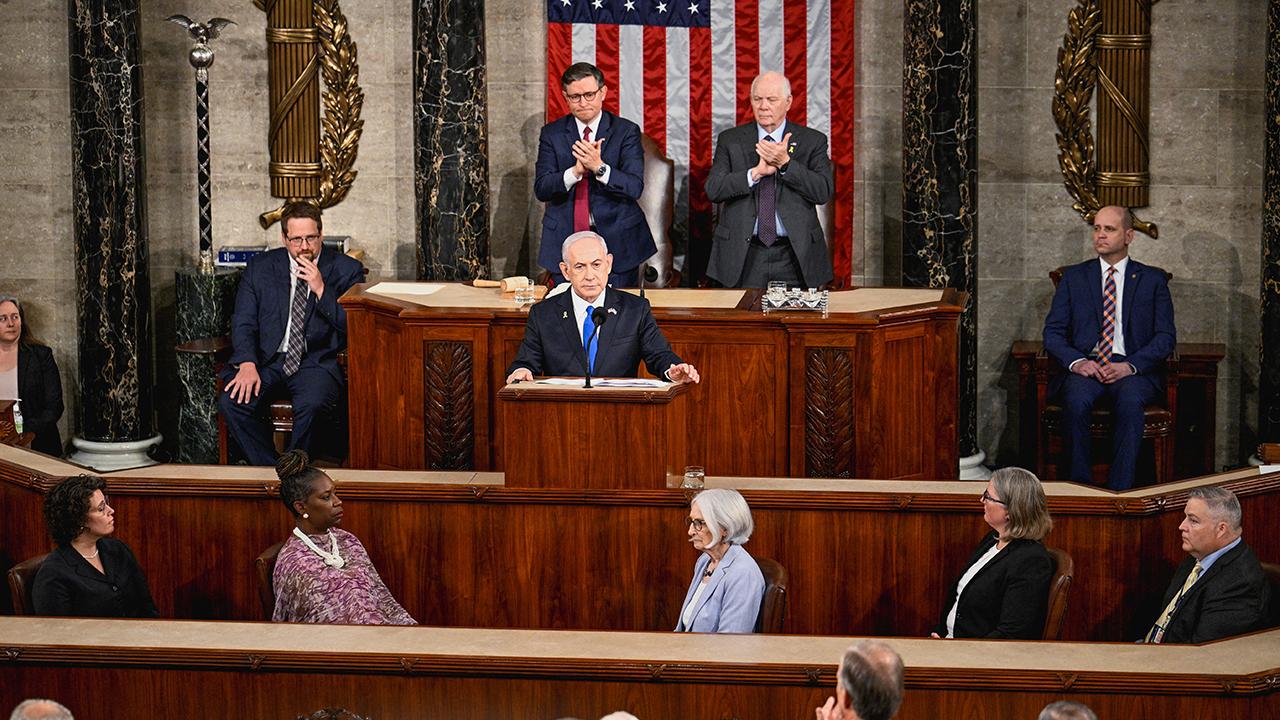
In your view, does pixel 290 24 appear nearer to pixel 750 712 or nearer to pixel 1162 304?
pixel 1162 304

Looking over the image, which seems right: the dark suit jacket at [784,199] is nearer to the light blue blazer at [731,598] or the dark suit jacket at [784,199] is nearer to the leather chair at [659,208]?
the leather chair at [659,208]

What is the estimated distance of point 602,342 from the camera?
6875 millimetres

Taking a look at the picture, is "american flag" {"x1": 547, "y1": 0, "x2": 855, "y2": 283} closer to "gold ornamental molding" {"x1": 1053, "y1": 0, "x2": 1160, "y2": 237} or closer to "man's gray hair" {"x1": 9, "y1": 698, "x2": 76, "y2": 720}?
"gold ornamental molding" {"x1": 1053, "y1": 0, "x2": 1160, "y2": 237}

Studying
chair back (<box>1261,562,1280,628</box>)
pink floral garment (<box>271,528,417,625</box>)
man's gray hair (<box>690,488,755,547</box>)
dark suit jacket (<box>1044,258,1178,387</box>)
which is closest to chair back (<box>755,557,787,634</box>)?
man's gray hair (<box>690,488,755,547</box>)

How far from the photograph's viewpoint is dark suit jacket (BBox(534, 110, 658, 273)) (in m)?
8.93

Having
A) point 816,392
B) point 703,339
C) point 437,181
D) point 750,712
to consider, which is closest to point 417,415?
point 703,339

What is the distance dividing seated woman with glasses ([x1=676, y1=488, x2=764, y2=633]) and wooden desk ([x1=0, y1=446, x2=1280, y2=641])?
0.59 m

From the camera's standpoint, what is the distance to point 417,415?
7.68 metres

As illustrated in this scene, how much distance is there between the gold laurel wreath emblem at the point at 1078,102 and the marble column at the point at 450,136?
343 cm

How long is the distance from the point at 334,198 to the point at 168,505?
4.44m

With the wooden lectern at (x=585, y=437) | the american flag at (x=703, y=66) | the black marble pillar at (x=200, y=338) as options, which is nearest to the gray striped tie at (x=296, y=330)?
the black marble pillar at (x=200, y=338)

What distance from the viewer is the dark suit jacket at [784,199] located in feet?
28.4

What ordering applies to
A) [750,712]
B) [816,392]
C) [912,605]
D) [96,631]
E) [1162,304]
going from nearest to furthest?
1. [750,712]
2. [96,631]
3. [912,605]
4. [816,392]
5. [1162,304]

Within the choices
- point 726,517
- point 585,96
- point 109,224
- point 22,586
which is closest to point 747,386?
point 585,96
